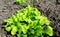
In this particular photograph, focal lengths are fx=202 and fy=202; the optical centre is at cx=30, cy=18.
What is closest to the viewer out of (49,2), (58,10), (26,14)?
(26,14)

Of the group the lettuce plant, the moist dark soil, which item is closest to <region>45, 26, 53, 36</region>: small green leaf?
the lettuce plant

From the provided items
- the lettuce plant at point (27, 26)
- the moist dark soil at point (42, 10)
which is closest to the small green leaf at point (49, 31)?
the lettuce plant at point (27, 26)

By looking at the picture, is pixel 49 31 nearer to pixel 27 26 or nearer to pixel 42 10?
pixel 27 26

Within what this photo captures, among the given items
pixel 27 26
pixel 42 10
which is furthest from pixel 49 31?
pixel 42 10

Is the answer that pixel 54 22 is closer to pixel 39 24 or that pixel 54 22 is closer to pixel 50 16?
pixel 50 16

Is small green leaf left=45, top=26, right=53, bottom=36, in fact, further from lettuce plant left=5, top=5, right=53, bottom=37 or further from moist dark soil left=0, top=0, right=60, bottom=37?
moist dark soil left=0, top=0, right=60, bottom=37

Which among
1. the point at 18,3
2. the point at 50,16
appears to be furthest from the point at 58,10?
the point at 18,3

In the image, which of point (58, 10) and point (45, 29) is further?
point (58, 10)
